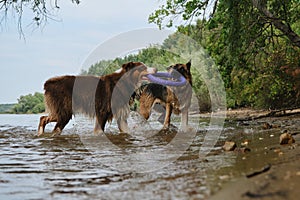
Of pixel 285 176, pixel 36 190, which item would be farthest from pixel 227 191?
pixel 36 190

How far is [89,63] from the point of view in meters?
9.18

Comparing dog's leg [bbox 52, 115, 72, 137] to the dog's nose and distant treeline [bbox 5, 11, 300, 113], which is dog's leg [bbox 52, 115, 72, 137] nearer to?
distant treeline [bbox 5, 11, 300, 113]

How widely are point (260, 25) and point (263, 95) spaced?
6.11m

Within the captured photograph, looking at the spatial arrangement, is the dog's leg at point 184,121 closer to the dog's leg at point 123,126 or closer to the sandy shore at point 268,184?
the dog's leg at point 123,126

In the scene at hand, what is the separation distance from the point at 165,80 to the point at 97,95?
1.75 m

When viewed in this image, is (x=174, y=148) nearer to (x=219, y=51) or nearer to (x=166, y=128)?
(x=166, y=128)

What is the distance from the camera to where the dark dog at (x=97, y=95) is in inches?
358

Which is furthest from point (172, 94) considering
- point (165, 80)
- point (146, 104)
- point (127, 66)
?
point (127, 66)

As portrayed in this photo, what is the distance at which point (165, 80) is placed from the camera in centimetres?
979

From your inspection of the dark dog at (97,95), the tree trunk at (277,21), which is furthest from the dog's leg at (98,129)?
the tree trunk at (277,21)

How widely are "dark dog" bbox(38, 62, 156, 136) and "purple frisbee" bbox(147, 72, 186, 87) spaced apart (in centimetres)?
26

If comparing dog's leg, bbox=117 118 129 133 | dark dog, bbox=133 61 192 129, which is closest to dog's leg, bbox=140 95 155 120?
dark dog, bbox=133 61 192 129

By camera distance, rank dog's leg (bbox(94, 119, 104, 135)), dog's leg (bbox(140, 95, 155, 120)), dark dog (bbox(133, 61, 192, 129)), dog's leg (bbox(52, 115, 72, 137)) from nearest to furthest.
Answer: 1. dog's leg (bbox(94, 119, 104, 135))
2. dog's leg (bbox(52, 115, 72, 137))
3. dark dog (bbox(133, 61, 192, 129))
4. dog's leg (bbox(140, 95, 155, 120))

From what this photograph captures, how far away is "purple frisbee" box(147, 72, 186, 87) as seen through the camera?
380 inches
